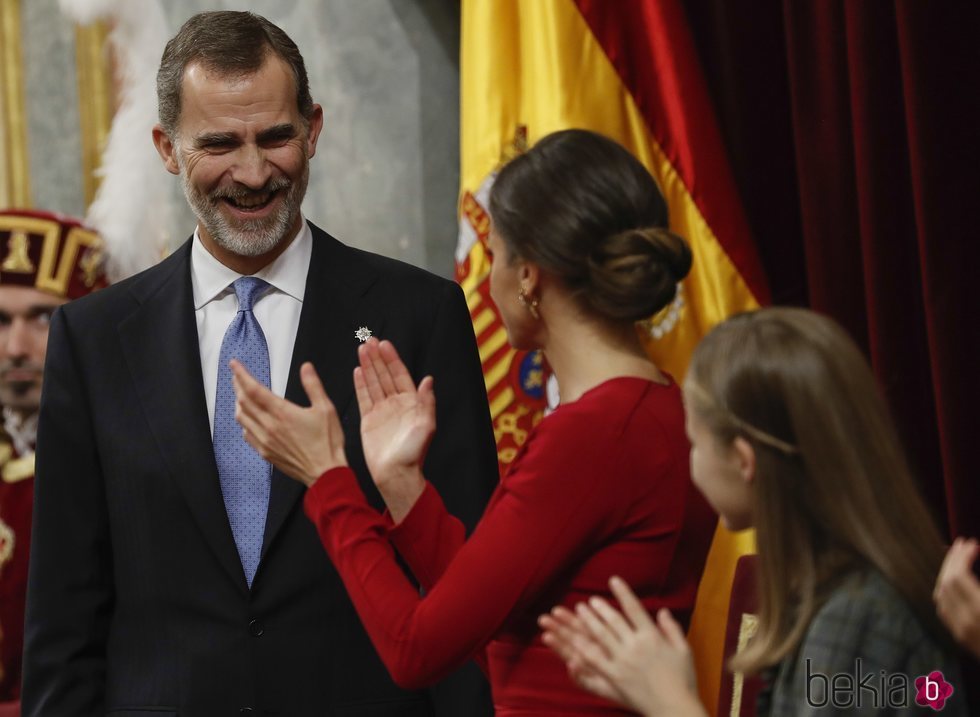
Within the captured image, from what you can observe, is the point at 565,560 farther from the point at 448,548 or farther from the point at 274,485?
the point at 274,485

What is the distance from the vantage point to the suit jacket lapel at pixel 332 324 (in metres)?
1.90

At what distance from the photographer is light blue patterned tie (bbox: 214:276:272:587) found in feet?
6.05

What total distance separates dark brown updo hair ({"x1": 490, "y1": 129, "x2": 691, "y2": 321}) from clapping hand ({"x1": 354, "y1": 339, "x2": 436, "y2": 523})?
0.22 meters

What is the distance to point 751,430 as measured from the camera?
1.30 metres

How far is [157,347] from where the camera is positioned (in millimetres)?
1927

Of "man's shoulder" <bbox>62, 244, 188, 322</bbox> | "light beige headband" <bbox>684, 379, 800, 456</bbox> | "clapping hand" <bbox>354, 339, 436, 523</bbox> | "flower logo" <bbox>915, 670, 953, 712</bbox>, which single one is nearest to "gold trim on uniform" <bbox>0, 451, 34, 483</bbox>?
"man's shoulder" <bbox>62, 244, 188, 322</bbox>

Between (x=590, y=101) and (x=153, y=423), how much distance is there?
1.40 m

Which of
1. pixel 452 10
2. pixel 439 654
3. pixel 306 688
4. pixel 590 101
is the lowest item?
pixel 306 688

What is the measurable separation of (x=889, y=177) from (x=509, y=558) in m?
1.42

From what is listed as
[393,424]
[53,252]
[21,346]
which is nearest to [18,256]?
[53,252]

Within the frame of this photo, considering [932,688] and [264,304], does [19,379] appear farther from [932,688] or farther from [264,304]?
[932,688]

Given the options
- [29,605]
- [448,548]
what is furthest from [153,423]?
[448,548]

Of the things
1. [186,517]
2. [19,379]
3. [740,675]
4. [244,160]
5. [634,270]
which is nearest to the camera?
[634,270]

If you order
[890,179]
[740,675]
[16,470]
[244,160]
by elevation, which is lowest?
[740,675]
